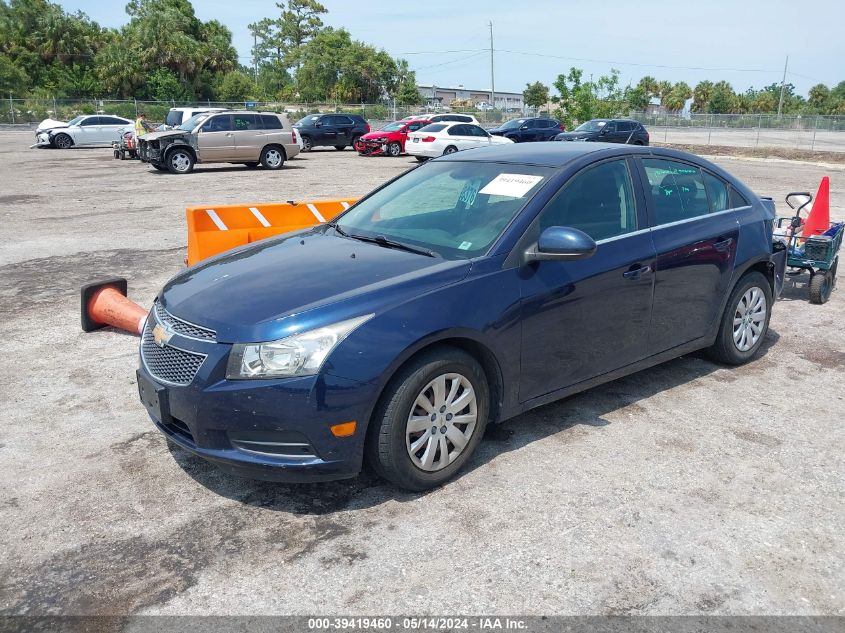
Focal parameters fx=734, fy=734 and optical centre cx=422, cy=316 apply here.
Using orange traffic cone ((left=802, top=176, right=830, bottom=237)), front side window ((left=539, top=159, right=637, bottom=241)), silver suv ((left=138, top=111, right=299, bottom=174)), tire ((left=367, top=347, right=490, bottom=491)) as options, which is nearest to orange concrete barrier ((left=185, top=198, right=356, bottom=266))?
front side window ((left=539, top=159, right=637, bottom=241))

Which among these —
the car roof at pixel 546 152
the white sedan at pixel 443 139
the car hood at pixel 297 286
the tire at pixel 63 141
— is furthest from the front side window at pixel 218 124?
the car hood at pixel 297 286

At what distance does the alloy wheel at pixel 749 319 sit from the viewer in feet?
17.7

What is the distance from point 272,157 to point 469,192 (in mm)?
19816

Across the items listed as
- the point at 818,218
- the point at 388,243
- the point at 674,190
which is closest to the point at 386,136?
the point at 818,218

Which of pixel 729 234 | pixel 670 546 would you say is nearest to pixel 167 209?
pixel 729 234

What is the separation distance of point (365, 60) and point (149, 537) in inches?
2990

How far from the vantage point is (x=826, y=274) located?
725 centimetres

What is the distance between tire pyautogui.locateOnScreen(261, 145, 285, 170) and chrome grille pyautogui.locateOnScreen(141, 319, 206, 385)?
20104 millimetres

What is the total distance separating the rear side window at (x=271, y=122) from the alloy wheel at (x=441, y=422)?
68.2 ft

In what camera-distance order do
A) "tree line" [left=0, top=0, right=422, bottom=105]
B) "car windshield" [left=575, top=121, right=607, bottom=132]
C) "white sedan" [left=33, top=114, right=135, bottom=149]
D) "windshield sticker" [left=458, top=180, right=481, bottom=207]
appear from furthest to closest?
"tree line" [left=0, top=0, right=422, bottom=105]
"white sedan" [left=33, top=114, right=135, bottom=149]
"car windshield" [left=575, top=121, right=607, bottom=132]
"windshield sticker" [left=458, top=180, right=481, bottom=207]

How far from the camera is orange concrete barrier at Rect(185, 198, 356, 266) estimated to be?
7.09 metres

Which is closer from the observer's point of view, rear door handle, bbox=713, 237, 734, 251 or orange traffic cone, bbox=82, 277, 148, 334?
rear door handle, bbox=713, 237, 734, 251

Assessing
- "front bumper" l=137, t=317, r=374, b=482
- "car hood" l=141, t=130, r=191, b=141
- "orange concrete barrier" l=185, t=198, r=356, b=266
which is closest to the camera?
"front bumper" l=137, t=317, r=374, b=482

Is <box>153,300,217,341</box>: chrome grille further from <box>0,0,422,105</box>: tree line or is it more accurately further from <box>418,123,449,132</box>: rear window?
<box>0,0,422,105</box>: tree line
